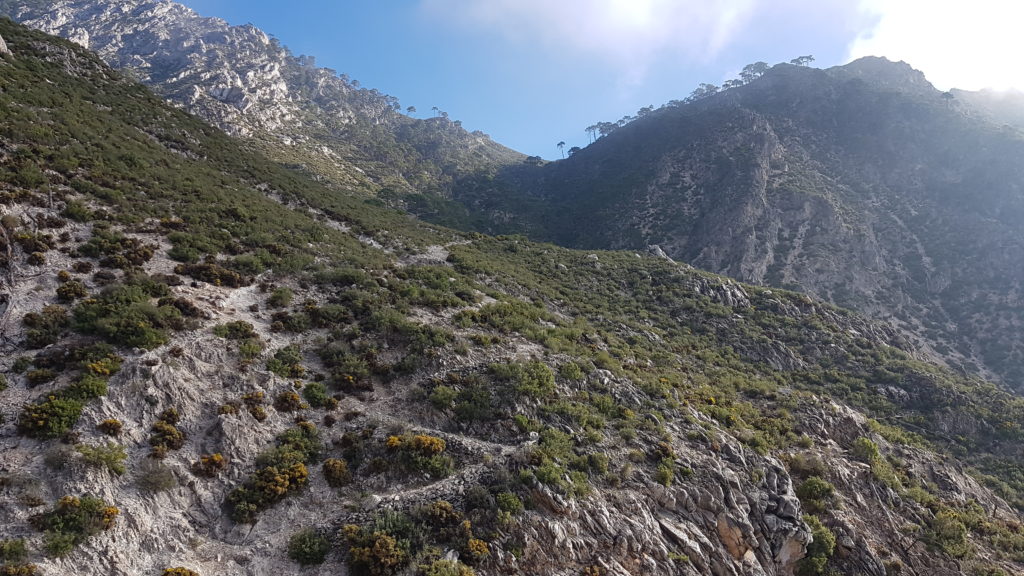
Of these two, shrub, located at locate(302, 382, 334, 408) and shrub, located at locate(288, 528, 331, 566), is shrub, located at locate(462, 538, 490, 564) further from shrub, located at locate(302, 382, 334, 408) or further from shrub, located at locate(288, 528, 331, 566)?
shrub, located at locate(302, 382, 334, 408)

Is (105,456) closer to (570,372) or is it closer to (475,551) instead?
(475,551)

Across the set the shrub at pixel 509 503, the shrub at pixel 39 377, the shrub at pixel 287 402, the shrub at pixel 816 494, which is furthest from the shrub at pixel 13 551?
the shrub at pixel 816 494

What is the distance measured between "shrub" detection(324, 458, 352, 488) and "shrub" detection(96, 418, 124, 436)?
7.33 metres

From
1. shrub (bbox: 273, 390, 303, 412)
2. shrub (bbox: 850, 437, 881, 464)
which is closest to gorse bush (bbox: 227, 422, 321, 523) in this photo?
shrub (bbox: 273, 390, 303, 412)

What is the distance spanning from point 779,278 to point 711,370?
190 feet

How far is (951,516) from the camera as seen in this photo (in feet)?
80.0

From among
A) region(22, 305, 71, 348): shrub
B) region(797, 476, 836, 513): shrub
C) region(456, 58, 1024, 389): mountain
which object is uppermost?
region(456, 58, 1024, 389): mountain

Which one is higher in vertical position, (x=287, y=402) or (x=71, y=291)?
(x=71, y=291)

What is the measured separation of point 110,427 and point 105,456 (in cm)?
162

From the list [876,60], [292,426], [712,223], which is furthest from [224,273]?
[876,60]

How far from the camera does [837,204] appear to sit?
9681 cm

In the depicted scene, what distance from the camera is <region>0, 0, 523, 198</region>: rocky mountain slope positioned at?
107 m

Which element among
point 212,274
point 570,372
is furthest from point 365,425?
point 212,274

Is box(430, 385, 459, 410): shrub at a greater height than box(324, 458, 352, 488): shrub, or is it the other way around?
box(430, 385, 459, 410): shrub
